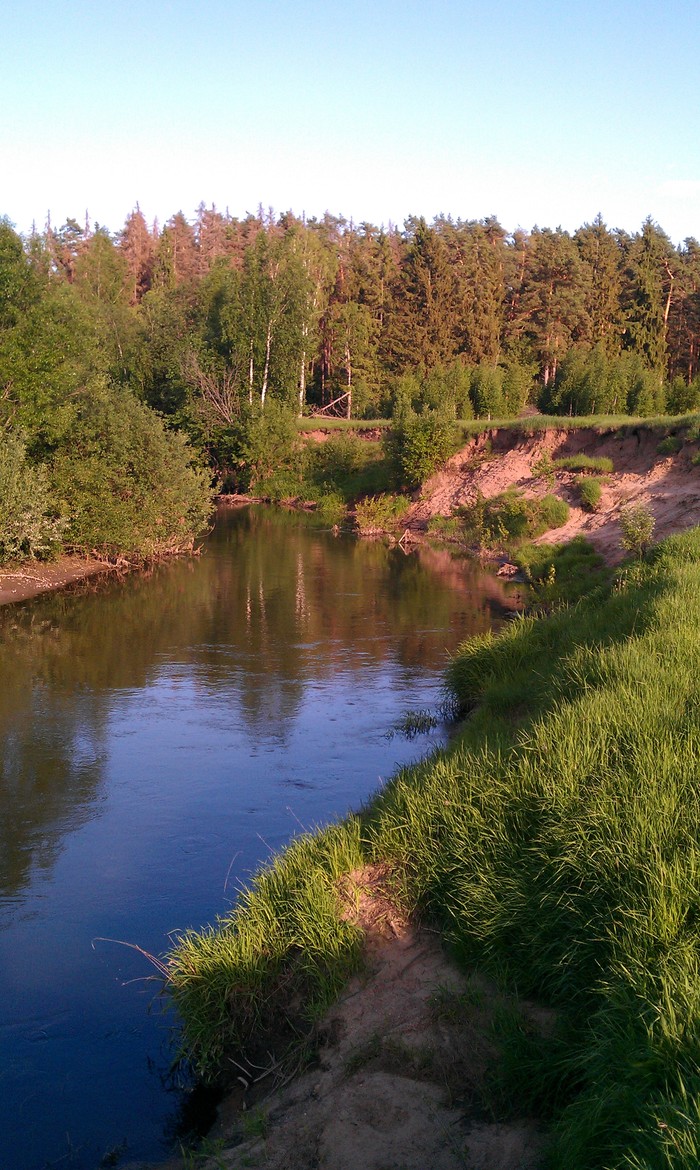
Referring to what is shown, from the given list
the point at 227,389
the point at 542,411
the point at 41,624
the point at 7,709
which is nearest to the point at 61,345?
the point at 41,624

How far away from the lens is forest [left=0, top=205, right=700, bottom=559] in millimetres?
27062

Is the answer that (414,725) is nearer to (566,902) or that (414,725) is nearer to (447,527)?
(566,902)

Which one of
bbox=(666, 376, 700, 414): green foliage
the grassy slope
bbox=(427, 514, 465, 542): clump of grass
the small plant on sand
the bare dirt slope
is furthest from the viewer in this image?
bbox=(666, 376, 700, 414): green foliage

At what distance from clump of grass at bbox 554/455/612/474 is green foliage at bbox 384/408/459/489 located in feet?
22.0

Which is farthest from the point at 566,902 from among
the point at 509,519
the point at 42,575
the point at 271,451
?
the point at 271,451

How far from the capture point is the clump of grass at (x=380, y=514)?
37.2 metres

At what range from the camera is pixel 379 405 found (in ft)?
193

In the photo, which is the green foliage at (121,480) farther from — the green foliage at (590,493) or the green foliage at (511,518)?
the green foliage at (590,493)

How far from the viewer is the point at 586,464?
31.3 meters

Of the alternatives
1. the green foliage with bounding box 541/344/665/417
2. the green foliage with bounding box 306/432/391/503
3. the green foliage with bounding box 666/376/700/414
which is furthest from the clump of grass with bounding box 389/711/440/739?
the green foliage with bounding box 541/344/665/417

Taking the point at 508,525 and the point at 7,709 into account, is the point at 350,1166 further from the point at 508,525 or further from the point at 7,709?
the point at 508,525

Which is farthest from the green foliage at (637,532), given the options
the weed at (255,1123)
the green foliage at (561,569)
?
the weed at (255,1123)

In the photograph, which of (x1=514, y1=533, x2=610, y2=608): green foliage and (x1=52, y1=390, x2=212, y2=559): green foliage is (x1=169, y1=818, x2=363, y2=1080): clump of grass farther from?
(x1=52, y1=390, x2=212, y2=559): green foliage

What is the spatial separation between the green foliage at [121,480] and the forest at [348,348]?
0.20 feet
